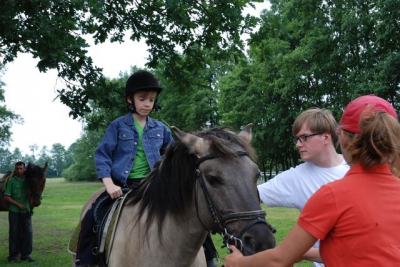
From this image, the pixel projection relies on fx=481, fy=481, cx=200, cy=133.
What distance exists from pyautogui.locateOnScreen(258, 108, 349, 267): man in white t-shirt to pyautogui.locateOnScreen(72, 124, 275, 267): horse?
0.44 m

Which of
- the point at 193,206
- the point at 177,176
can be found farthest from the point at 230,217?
the point at 177,176

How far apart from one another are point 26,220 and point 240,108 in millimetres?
29834

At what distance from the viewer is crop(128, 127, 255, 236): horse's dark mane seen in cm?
339

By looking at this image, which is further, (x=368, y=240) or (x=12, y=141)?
(x=12, y=141)

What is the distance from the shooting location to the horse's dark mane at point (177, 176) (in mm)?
3391

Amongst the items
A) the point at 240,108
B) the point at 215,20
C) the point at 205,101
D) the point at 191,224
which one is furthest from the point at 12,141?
the point at 191,224

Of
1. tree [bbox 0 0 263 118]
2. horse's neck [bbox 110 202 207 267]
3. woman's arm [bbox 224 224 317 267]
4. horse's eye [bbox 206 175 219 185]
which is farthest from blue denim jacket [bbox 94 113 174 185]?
tree [bbox 0 0 263 118]

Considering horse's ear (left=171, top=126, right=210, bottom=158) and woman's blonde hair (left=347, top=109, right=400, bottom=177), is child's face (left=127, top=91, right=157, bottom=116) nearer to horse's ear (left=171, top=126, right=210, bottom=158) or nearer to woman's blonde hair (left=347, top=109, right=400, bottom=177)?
horse's ear (left=171, top=126, right=210, bottom=158)

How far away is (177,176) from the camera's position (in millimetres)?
3623

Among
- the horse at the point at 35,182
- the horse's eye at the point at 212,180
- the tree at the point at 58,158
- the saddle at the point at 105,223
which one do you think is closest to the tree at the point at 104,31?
the horse at the point at 35,182

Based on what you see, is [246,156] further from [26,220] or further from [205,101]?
[205,101]

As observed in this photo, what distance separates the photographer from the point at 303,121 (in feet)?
11.9

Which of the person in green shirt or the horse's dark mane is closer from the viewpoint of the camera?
the horse's dark mane

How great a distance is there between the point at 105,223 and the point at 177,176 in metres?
0.97
